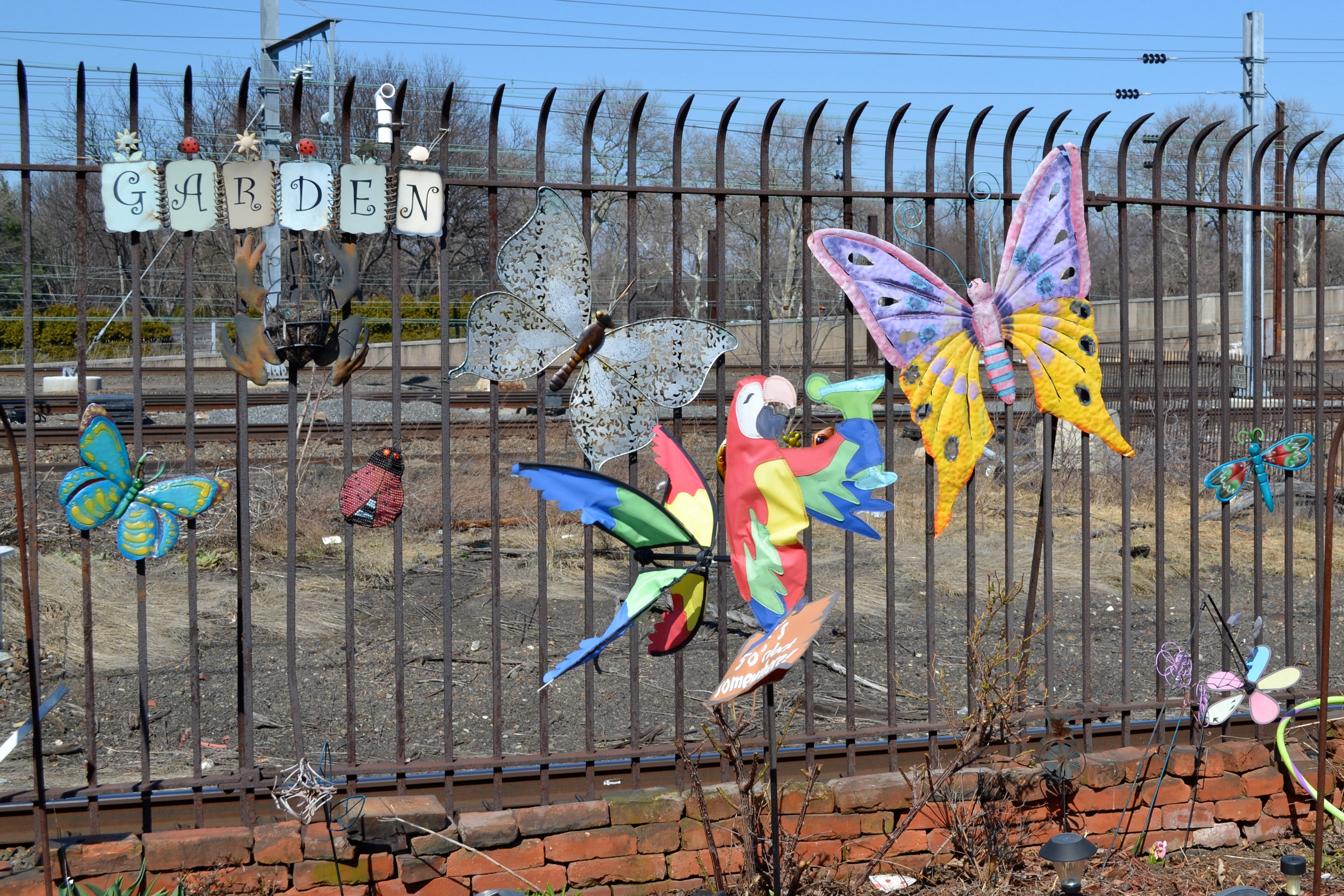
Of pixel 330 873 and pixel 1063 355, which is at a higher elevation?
pixel 1063 355

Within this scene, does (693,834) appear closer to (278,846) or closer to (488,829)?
(488,829)

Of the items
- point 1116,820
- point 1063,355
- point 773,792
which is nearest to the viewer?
point 773,792

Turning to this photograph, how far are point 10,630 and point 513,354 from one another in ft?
14.4

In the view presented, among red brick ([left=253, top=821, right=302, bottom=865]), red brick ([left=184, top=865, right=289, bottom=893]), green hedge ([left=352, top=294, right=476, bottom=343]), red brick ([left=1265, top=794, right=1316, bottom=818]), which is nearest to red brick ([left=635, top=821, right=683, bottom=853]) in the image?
red brick ([left=253, top=821, right=302, bottom=865])

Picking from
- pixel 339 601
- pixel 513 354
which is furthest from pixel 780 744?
pixel 339 601

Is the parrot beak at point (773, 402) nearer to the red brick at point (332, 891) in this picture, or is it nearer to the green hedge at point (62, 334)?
the red brick at point (332, 891)

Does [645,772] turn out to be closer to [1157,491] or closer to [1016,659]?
[1016,659]

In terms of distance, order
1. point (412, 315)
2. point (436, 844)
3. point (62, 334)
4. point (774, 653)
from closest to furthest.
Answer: point (774, 653), point (436, 844), point (62, 334), point (412, 315)

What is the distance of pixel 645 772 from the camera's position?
4191 mm

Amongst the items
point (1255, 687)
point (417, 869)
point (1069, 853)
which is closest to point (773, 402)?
point (1069, 853)

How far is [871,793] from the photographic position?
4.18 metres

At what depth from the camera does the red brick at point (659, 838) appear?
3961 millimetres

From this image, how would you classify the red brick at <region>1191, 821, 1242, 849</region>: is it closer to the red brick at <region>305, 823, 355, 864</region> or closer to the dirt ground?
the dirt ground

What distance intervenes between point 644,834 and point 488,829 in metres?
0.55
